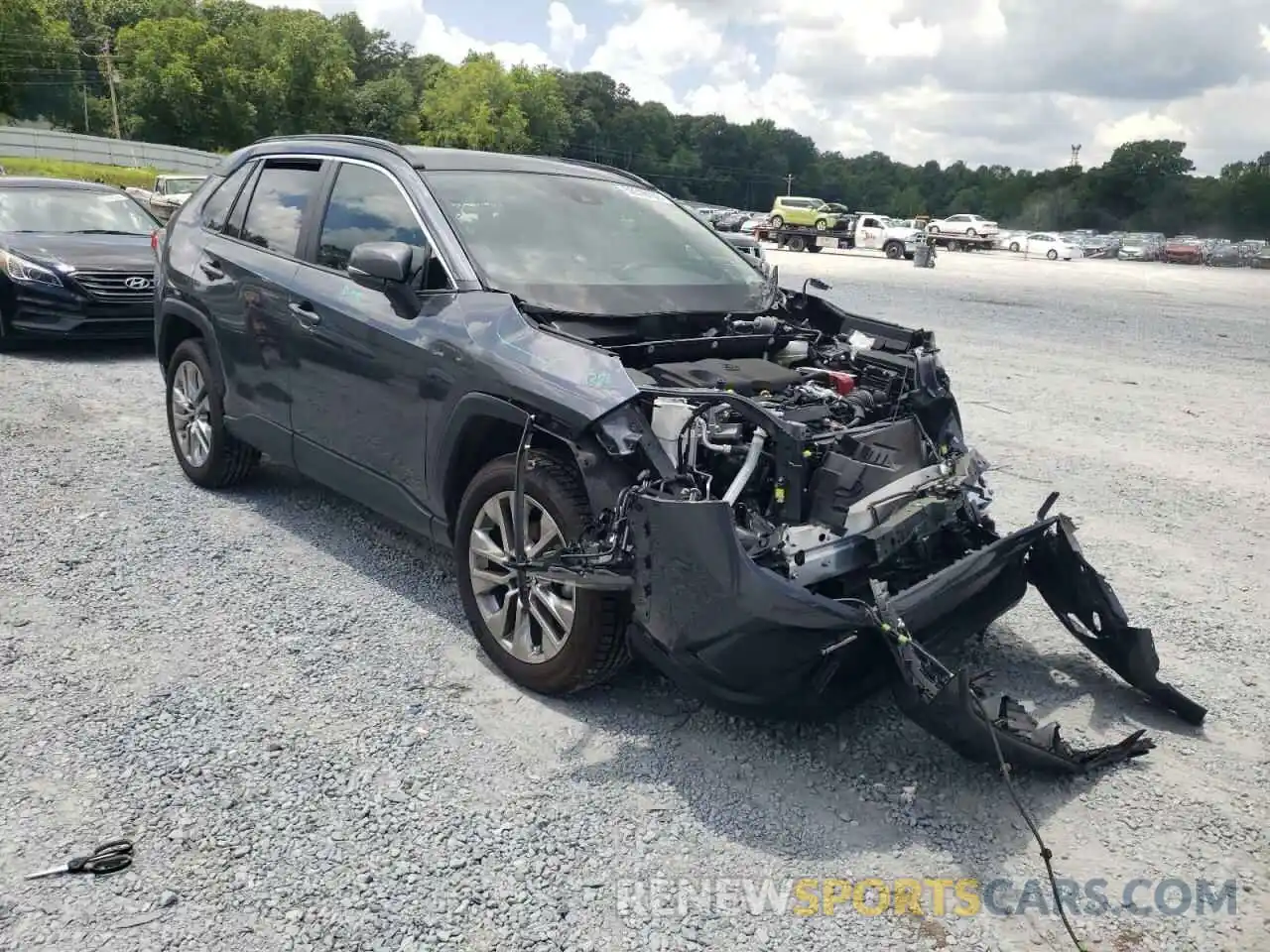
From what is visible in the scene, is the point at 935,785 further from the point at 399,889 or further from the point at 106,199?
the point at 106,199

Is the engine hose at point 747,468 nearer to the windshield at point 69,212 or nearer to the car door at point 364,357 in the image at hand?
the car door at point 364,357

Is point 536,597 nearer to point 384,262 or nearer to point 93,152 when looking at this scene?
point 384,262

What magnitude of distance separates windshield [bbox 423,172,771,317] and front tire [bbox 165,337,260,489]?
2.01 metres

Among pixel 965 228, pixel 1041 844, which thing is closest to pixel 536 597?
pixel 1041 844

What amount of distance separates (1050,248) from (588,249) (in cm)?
5084

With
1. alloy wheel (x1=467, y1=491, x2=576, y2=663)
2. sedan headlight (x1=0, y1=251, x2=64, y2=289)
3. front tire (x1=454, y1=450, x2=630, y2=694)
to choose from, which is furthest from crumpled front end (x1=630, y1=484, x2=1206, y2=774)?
sedan headlight (x1=0, y1=251, x2=64, y2=289)

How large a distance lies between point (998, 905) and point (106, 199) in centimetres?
1171

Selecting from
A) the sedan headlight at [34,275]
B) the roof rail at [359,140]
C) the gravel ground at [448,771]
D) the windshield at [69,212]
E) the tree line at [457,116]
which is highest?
the tree line at [457,116]

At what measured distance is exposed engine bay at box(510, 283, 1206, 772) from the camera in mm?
3094

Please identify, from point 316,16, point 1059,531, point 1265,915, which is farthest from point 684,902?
point 316,16

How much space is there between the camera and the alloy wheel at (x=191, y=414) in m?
5.91

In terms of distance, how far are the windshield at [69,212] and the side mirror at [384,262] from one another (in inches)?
323

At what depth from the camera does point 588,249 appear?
467cm

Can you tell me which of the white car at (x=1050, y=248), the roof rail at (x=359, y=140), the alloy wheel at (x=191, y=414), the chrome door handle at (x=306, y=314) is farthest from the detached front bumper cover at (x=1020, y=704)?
the white car at (x=1050, y=248)
